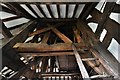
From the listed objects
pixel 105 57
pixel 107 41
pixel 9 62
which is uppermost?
pixel 107 41

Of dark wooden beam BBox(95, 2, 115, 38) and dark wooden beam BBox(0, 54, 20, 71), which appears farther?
dark wooden beam BBox(0, 54, 20, 71)

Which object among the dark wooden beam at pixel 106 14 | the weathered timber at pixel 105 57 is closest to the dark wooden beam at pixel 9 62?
the weathered timber at pixel 105 57

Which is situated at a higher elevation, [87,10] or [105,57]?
[87,10]

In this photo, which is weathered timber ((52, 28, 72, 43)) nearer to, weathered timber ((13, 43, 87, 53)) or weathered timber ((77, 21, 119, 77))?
weathered timber ((13, 43, 87, 53))

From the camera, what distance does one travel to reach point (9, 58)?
10.3 feet

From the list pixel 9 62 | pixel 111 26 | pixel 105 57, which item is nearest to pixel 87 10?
pixel 111 26

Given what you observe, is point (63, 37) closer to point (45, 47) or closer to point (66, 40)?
point (66, 40)

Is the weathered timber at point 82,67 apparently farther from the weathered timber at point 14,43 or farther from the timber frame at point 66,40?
the weathered timber at point 14,43

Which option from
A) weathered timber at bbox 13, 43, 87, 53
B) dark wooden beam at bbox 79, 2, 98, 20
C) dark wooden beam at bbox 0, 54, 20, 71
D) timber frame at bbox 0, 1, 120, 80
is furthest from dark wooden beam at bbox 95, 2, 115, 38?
dark wooden beam at bbox 0, 54, 20, 71

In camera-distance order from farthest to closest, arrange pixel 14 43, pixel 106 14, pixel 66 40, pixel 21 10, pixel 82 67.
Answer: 1. pixel 66 40
2. pixel 21 10
3. pixel 14 43
4. pixel 82 67
5. pixel 106 14

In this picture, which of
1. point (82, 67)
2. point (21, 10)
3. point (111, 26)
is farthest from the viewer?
point (21, 10)

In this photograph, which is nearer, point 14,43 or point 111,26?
point 111,26

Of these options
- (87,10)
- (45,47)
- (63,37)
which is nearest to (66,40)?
(63,37)

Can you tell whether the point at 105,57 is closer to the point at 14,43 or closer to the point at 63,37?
the point at 63,37
